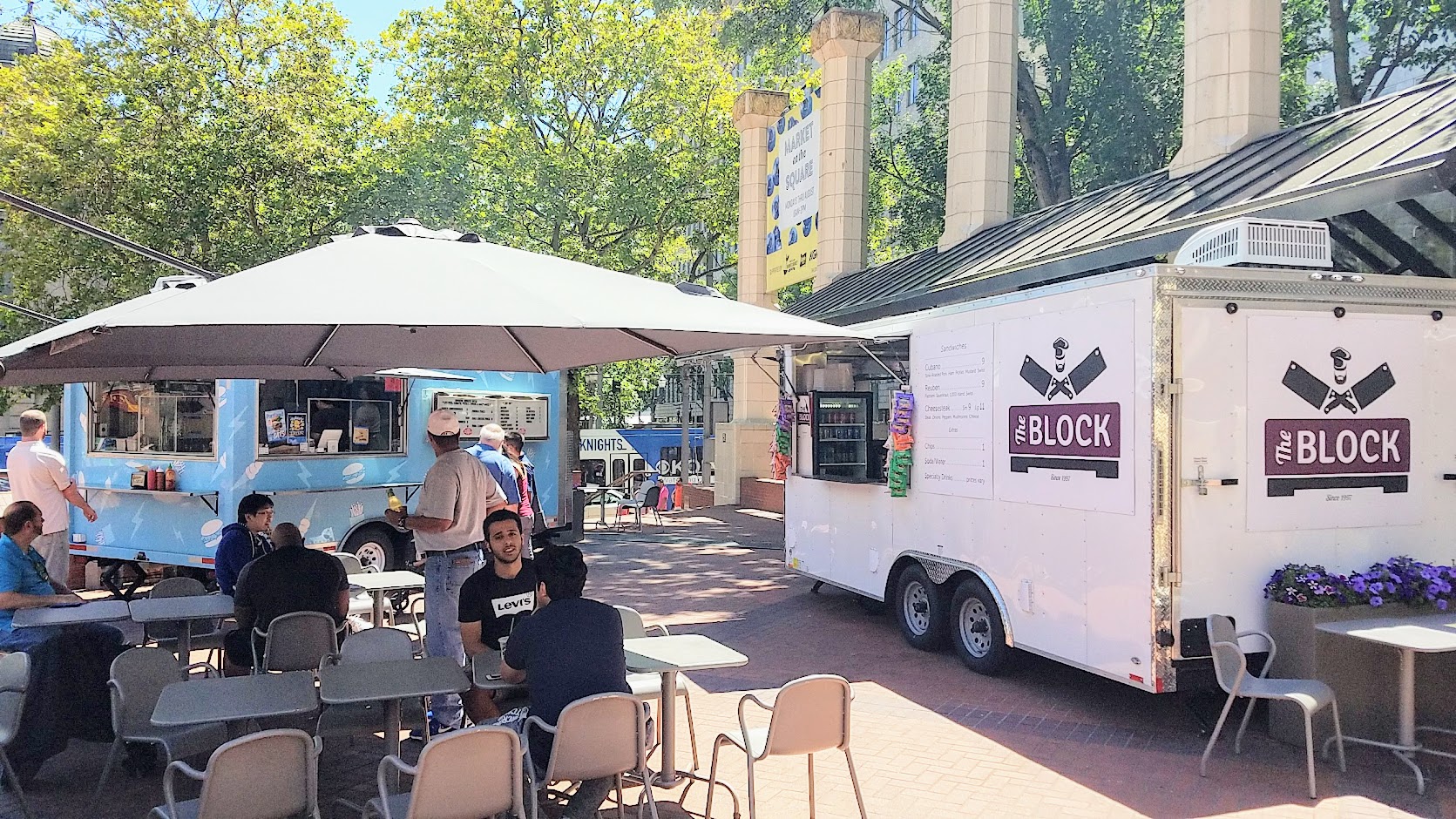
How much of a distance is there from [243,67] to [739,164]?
983 cm

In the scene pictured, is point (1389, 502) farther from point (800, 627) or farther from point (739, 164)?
point (739, 164)

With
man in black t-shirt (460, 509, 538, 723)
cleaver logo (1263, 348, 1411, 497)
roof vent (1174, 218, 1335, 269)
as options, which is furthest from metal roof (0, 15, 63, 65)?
cleaver logo (1263, 348, 1411, 497)

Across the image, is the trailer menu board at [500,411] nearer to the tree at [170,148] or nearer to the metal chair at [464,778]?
the tree at [170,148]

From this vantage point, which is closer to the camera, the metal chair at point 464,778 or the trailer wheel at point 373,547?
the metal chair at point 464,778

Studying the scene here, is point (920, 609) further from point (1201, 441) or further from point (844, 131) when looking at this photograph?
point (844, 131)

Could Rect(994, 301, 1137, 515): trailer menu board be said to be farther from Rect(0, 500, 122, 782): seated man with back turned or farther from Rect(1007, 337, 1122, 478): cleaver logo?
Rect(0, 500, 122, 782): seated man with back turned

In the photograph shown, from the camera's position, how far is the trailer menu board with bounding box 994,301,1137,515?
6070 mm

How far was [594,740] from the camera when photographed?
4.08 meters

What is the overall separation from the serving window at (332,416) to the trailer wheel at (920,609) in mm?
5664

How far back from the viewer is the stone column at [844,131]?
720 inches

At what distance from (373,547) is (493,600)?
6.78 metres

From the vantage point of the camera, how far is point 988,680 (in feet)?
24.4

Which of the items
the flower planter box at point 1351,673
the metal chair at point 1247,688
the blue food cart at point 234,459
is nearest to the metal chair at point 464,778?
the metal chair at point 1247,688

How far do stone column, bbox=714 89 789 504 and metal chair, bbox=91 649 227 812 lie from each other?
56.4 ft
